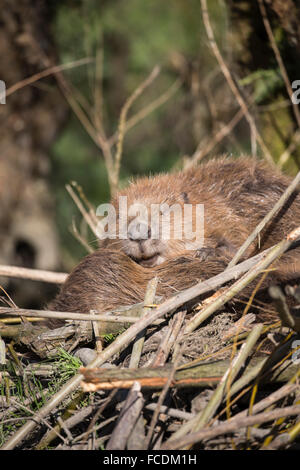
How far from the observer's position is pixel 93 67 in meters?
7.62

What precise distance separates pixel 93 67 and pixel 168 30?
118 centimetres

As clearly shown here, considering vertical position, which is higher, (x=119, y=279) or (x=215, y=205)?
(x=215, y=205)

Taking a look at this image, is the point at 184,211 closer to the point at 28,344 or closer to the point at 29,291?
the point at 28,344

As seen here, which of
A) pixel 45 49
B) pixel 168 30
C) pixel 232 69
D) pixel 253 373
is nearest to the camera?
pixel 253 373

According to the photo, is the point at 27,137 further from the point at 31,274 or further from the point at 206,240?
the point at 206,240

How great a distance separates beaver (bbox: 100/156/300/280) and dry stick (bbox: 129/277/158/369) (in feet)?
1.57

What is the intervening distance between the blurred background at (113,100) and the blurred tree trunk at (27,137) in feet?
0.05

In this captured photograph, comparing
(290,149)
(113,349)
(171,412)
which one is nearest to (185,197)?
(113,349)

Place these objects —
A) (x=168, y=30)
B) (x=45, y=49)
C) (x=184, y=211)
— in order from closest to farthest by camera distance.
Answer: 1. (x=184, y=211)
2. (x=45, y=49)
3. (x=168, y=30)

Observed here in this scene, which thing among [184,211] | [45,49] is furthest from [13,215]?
[184,211]

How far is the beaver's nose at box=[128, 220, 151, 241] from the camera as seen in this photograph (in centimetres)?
326

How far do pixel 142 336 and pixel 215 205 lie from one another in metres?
1.24

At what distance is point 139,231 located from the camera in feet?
10.7

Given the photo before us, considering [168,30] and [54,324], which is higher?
[168,30]
